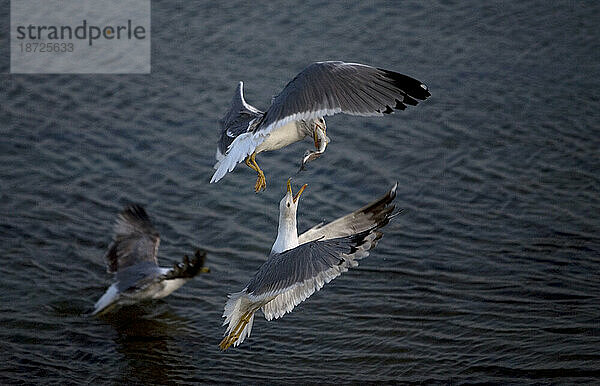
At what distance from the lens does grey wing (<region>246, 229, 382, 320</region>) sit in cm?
552

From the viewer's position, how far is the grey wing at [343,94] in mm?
5270

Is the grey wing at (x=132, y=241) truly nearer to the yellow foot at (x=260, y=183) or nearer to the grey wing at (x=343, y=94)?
the yellow foot at (x=260, y=183)

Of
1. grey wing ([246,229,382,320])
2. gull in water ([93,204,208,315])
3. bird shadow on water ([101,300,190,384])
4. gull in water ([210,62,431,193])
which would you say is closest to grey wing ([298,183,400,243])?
grey wing ([246,229,382,320])

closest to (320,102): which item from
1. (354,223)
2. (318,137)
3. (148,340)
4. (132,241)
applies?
(318,137)

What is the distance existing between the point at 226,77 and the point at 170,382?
5.14 meters

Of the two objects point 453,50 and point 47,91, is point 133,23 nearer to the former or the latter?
point 47,91

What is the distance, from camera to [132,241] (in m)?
8.30

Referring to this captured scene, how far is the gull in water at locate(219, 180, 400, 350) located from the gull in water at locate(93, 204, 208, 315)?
109 cm

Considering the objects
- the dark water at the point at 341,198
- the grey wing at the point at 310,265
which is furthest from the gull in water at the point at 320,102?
the dark water at the point at 341,198

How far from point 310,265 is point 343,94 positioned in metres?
1.05

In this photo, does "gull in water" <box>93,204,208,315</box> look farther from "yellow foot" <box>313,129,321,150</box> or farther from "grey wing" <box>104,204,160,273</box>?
"yellow foot" <box>313,129,321,150</box>

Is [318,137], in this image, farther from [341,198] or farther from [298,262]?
[341,198]

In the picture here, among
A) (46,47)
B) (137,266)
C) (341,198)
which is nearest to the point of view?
(137,266)

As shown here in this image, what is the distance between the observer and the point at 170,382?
693cm
